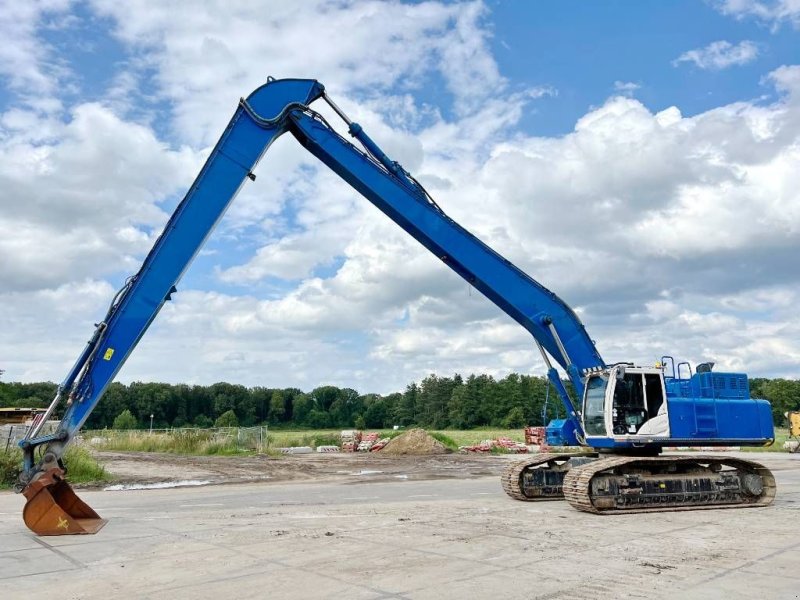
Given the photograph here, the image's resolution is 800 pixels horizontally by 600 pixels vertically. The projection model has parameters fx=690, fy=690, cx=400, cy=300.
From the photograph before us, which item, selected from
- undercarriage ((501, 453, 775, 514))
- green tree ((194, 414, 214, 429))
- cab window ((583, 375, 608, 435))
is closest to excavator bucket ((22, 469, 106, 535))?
undercarriage ((501, 453, 775, 514))

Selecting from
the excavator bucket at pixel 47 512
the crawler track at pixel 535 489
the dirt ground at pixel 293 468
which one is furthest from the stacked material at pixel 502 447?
the excavator bucket at pixel 47 512

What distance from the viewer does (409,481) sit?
21.5 m

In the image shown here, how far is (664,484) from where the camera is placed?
13320 millimetres

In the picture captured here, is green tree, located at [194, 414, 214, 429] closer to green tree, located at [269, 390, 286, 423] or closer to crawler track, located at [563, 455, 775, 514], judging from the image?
green tree, located at [269, 390, 286, 423]

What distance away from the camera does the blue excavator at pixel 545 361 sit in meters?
11.7

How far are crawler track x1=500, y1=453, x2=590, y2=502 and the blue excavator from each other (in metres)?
0.03

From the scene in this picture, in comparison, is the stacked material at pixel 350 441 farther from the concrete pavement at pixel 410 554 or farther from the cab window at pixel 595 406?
the cab window at pixel 595 406

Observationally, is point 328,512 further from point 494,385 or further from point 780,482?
point 494,385

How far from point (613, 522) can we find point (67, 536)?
8.79 metres

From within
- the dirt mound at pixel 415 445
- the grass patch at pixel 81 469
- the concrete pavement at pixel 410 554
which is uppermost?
the dirt mound at pixel 415 445

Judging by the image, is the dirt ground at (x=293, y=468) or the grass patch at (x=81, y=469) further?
the dirt ground at (x=293, y=468)

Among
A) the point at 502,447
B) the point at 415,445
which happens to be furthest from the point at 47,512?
the point at 502,447

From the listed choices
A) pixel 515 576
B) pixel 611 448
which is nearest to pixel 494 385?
pixel 611 448

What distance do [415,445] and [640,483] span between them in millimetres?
24093
